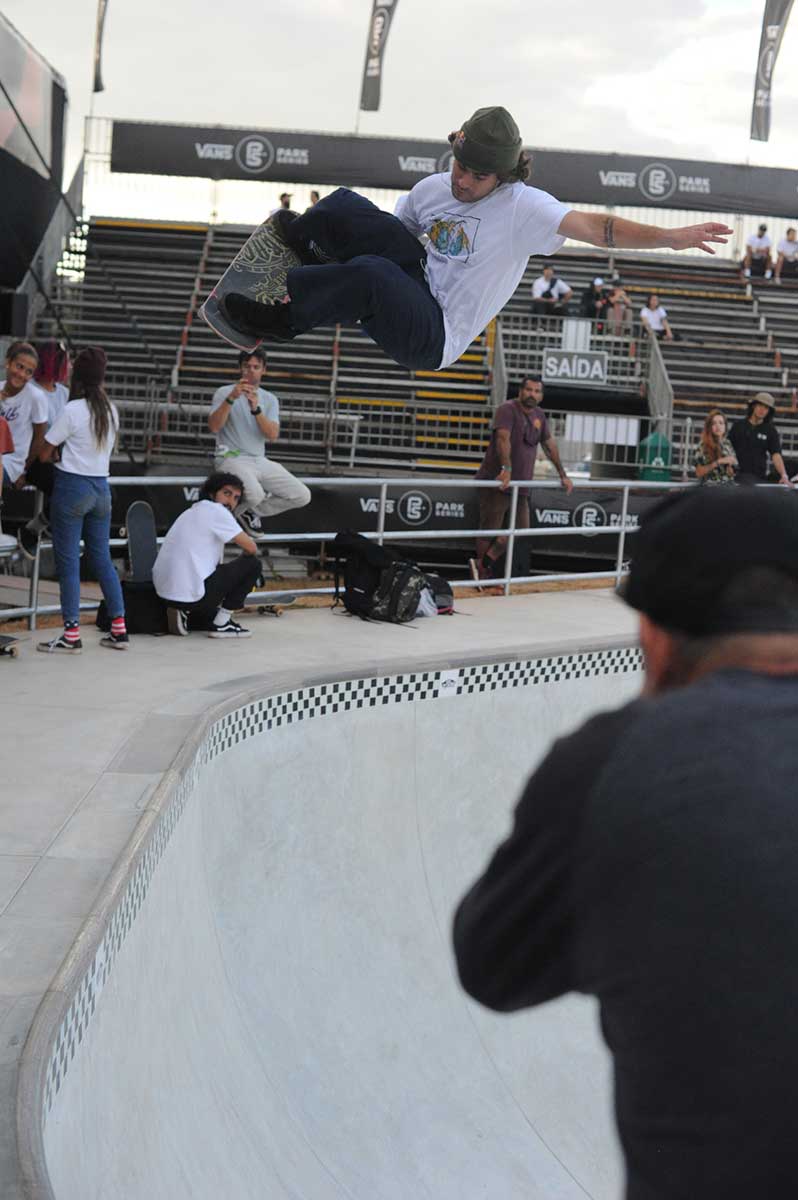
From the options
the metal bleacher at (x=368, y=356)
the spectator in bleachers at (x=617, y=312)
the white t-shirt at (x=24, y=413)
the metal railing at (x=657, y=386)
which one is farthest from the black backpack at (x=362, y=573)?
the spectator in bleachers at (x=617, y=312)

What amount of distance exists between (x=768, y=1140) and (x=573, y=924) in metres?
0.24

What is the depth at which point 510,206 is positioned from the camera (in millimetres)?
3766

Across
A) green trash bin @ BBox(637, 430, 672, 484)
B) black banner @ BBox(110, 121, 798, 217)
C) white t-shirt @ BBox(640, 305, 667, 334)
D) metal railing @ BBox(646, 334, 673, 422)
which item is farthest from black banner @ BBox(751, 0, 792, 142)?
green trash bin @ BBox(637, 430, 672, 484)

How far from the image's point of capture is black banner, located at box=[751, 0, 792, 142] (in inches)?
→ 851

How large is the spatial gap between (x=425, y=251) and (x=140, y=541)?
4.69 m

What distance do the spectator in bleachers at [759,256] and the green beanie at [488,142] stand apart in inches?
857

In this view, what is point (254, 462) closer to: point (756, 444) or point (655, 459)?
point (756, 444)

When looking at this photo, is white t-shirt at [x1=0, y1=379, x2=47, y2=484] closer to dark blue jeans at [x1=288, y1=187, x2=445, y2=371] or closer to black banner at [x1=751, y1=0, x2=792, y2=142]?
dark blue jeans at [x1=288, y1=187, x2=445, y2=371]

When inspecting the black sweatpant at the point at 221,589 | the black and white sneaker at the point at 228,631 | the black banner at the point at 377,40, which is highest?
the black banner at the point at 377,40

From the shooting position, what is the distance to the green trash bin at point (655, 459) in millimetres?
14859

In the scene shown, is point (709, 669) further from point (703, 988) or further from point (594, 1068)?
point (594, 1068)

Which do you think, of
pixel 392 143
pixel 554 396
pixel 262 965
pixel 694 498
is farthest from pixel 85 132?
pixel 694 498

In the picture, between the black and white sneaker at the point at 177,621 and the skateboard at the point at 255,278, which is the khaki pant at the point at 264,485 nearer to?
the black and white sneaker at the point at 177,621

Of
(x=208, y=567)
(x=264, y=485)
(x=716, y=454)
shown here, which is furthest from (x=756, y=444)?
(x=208, y=567)
